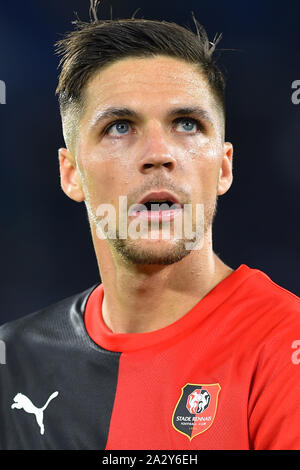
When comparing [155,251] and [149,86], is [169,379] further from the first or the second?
[149,86]

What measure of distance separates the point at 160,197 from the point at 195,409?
0.71 meters

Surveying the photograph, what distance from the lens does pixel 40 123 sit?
5273 mm

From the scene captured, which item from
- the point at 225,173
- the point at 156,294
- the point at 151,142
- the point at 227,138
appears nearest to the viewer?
the point at 151,142

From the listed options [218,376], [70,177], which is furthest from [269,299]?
[70,177]

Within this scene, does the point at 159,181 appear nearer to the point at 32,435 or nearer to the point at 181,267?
the point at 181,267

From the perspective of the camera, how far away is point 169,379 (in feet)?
7.50

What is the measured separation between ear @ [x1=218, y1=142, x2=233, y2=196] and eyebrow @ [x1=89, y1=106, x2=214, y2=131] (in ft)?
0.85

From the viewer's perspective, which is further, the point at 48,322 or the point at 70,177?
the point at 48,322

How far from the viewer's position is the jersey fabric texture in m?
2.02

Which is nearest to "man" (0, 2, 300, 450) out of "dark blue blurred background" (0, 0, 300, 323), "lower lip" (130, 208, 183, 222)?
"lower lip" (130, 208, 183, 222)

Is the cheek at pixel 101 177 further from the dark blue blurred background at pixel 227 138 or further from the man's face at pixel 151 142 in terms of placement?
the dark blue blurred background at pixel 227 138

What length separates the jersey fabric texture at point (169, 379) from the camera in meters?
2.02

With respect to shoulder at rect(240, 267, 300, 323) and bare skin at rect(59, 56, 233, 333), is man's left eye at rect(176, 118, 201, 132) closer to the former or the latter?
bare skin at rect(59, 56, 233, 333)

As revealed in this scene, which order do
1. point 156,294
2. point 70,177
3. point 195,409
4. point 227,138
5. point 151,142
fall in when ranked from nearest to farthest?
point 195,409, point 151,142, point 156,294, point 70,177, point 227,138
